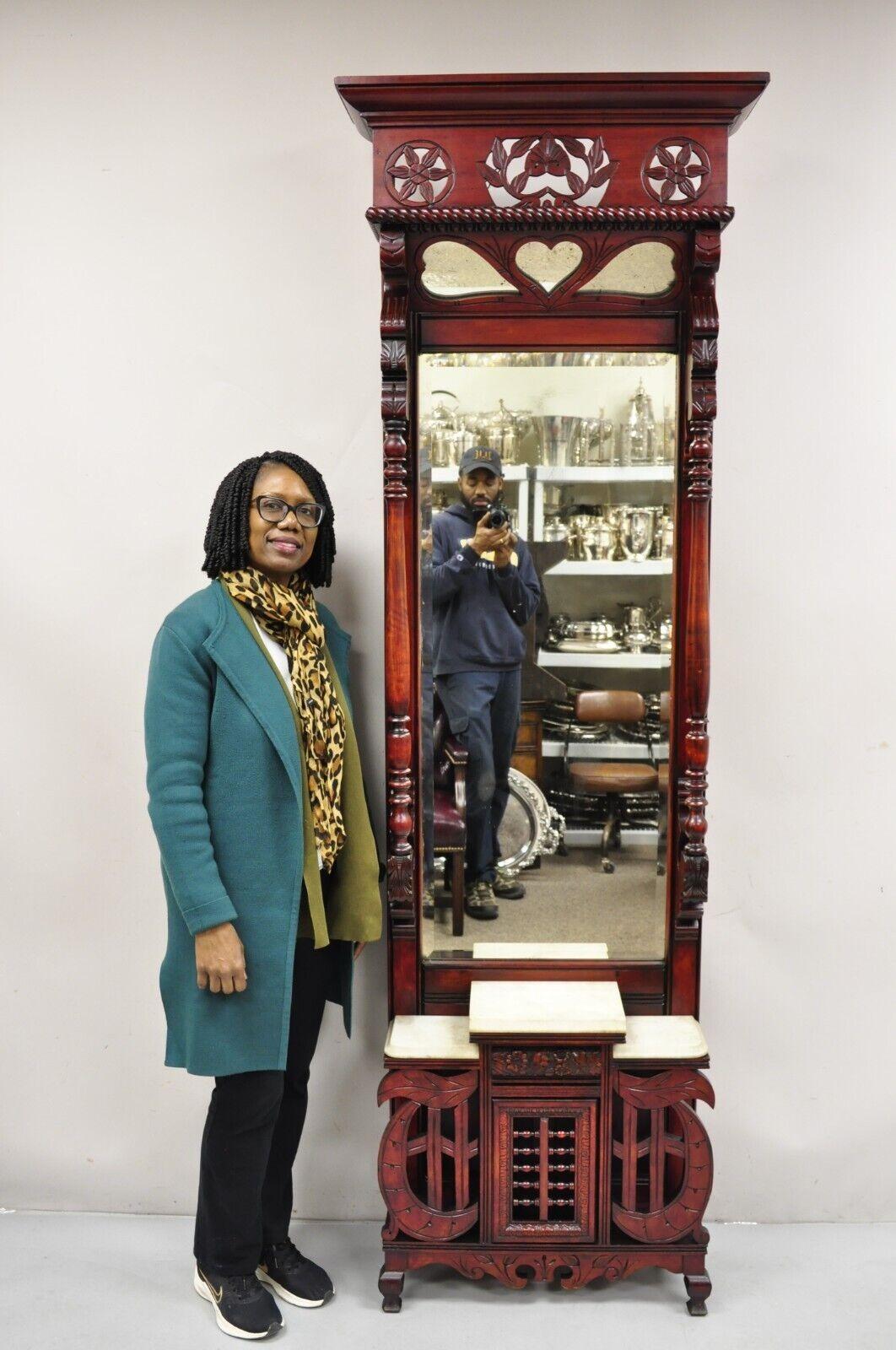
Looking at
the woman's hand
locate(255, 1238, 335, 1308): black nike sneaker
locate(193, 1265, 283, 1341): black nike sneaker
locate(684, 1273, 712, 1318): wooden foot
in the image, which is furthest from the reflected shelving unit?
the woman's hand

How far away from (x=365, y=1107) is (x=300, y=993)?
0.57 meters

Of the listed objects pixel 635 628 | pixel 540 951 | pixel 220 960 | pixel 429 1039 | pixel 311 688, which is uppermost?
pixel 635 628

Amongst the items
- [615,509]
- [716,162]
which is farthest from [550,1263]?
[716,162]

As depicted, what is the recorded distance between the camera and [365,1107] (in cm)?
258

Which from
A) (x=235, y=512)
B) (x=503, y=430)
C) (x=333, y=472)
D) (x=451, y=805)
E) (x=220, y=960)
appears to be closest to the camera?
(x=220, y=960)

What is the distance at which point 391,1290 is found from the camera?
86.7 inches

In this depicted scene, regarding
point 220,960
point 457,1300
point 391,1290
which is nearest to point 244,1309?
point 391,1290

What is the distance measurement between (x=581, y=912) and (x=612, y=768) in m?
0.33

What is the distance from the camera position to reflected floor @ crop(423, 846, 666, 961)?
226 centimetres

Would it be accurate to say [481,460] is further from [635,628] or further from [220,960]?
[220,960]

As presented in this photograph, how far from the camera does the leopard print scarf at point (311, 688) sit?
6.79 ft

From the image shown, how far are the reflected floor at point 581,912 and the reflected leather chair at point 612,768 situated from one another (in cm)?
6

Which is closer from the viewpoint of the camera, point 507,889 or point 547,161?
point 547,161

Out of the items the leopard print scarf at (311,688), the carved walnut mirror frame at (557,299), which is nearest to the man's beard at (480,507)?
the carved walnut mirror frame at (557,299)
